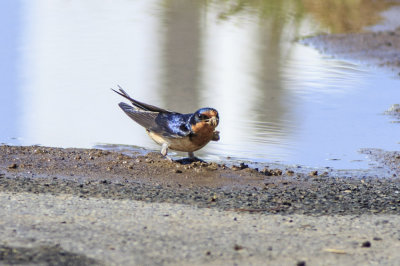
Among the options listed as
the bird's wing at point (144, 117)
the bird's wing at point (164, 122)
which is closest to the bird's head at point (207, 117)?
the bird's wing at point (164, 122)

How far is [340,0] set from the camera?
18.6 m

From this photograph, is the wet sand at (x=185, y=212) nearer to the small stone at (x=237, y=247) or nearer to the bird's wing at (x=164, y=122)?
the small stone at (x=237, y=247)

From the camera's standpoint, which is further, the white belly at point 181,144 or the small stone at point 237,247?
the white belly at point 181,144

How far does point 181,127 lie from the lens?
6480 mm

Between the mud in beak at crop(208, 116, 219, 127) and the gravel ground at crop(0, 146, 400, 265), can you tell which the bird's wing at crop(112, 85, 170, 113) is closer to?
the gravel ground at crop(0, 146, 400, 265)

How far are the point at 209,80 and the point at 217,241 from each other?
672cm

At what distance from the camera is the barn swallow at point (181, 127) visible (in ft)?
20.8

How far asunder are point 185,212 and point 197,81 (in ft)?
19.7

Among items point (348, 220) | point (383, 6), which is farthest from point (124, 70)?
point (383, 6)

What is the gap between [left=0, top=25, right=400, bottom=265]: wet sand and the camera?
168 inches

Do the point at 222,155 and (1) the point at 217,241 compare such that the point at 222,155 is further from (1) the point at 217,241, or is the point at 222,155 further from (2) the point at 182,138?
(1) the point at 217,241

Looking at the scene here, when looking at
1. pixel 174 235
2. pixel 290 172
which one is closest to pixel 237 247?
pixel 174 235

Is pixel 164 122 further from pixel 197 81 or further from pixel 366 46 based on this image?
pixel 366 46

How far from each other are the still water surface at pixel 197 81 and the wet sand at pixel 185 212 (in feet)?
2.77
